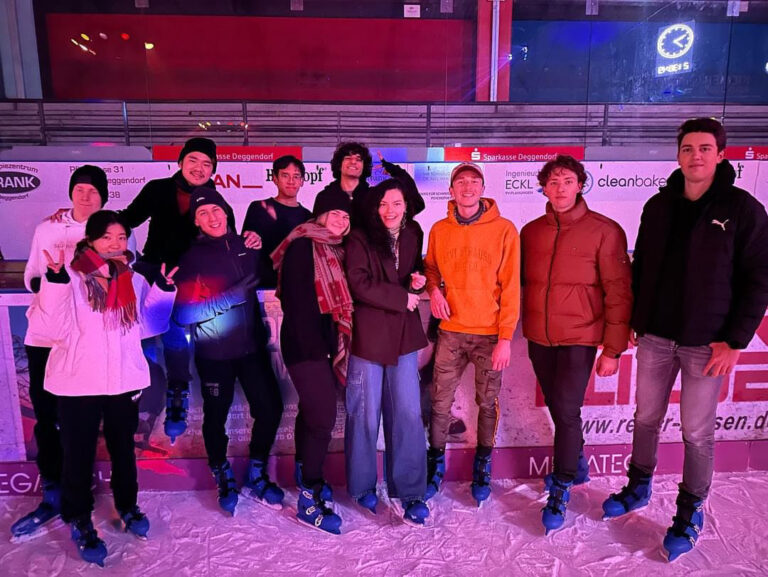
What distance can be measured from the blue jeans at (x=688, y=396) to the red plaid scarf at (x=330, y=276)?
1125 millimetres

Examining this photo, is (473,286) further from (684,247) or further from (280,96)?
(280,96)

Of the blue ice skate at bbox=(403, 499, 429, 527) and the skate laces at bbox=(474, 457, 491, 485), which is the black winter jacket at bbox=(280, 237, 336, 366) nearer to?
the blue ice skate at bbox=(403, 499, 429, 527)

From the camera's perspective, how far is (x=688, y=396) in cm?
188

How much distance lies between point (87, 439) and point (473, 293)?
58.3 inches

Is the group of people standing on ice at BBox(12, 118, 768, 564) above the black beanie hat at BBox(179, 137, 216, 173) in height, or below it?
below

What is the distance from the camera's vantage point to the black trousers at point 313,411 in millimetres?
1921

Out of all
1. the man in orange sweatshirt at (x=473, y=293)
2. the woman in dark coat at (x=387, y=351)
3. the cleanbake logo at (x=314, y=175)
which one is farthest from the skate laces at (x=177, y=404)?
the cleanbake logo at (x=314, y=175)

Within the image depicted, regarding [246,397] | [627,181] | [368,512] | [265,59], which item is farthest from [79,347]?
[627,181]

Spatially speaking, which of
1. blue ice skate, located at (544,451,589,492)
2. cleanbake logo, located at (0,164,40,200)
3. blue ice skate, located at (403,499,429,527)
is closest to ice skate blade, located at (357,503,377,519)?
blue ice skate, located at (403,499,429,527)

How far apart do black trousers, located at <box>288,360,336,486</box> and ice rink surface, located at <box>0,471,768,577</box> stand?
0.28 metres

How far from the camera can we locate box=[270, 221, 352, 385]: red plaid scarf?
186 centimetres

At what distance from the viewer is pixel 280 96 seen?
570 centimetres

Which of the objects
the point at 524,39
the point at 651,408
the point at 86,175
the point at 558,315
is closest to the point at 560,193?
the point at 558,315

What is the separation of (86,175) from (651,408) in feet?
7.65
